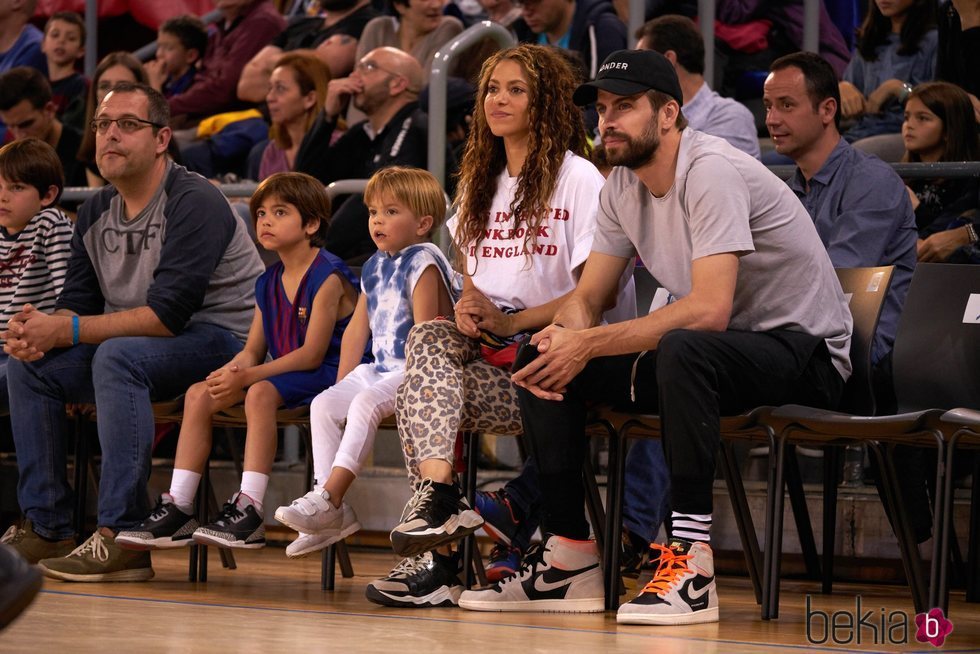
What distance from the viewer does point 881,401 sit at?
10.7ft

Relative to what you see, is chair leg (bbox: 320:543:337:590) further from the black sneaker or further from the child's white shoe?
the black sneaker

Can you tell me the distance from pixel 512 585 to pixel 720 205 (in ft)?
2.92

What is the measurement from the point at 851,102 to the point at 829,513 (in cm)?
175

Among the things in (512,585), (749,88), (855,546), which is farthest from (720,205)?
(749,88)

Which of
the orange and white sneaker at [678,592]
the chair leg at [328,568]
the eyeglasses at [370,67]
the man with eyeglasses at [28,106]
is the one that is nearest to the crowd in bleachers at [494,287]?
the orange and white sneaker at [678,592]

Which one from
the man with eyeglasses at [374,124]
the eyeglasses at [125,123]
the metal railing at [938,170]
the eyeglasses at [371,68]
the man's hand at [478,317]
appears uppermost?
the eyeglasses at [371,68]

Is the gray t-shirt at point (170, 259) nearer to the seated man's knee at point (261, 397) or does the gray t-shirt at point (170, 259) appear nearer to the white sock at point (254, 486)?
the seated man's knee at point (261, 397)

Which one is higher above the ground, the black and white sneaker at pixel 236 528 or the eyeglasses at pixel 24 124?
the eyeglasses at pixel 24 124

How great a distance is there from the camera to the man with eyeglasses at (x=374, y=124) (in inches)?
196

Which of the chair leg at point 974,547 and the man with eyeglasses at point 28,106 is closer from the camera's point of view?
the chair leg at point 974,547

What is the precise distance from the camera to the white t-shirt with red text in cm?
333

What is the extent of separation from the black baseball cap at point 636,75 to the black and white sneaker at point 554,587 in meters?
0.95

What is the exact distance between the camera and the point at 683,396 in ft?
9.02

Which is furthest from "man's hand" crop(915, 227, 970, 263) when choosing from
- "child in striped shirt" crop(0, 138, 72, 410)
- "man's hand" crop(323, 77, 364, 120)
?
"child in striped shirt" crop(0, 138, 72, 410)
